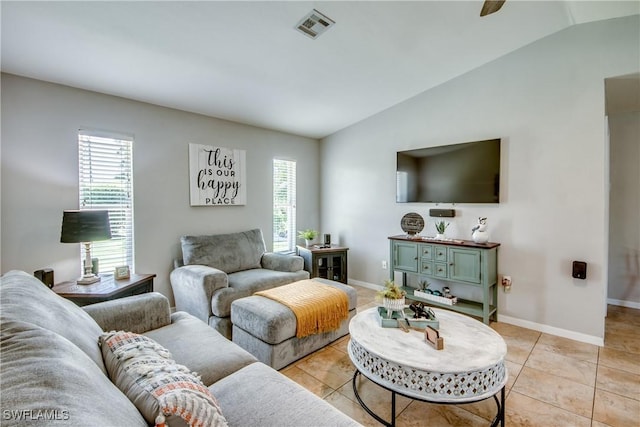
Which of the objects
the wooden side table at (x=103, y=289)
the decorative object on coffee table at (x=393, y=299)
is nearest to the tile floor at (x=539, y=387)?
the decorative object on coffee table at (x=393, y=299)

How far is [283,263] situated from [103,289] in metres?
1.80

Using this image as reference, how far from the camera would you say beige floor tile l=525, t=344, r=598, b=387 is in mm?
2141

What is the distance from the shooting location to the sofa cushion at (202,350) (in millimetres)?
1479

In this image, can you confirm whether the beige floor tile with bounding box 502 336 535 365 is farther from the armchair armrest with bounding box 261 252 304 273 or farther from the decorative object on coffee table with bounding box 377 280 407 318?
the armchair armrest with bounding box 261 252 304 273

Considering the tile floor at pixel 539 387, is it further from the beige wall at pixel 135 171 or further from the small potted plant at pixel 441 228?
the beige wall at pixel 135 171

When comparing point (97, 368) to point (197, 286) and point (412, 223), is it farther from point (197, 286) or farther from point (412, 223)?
point (412, 223)

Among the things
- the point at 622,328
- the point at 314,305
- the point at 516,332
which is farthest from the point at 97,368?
the point at 622,328

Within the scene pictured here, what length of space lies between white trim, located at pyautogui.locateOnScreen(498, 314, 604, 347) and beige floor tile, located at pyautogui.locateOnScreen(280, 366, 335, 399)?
2.25m

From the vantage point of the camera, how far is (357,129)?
4430 mm

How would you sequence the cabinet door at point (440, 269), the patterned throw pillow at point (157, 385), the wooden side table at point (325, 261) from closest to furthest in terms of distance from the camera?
1. the patterned throw pillow at point (157, 385)
2. the cabinet door at point (440, 269)
3. the wooden side table at point (325, 261)

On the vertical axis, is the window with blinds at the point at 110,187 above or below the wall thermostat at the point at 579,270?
above

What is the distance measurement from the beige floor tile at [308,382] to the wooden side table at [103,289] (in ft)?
4.91

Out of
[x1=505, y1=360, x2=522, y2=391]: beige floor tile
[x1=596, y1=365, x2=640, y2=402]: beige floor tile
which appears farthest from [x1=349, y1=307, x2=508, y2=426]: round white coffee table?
[x1=596, y1=365, x2=640, y2=402]: beige floor tile

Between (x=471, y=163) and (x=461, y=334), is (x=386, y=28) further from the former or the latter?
(x=461, y=334)
